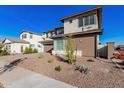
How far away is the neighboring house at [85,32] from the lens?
12.2 meters

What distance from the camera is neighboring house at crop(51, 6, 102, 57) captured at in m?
12.2

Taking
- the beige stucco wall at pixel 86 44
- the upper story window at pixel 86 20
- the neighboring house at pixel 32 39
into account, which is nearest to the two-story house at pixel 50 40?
the neighboring house at pixel 32 39

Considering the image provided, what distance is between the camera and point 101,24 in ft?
45.0

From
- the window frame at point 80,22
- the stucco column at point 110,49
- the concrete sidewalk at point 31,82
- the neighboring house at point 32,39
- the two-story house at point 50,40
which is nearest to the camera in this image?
the concrete sidewalk at point 31,82

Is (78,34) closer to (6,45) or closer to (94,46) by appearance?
(94,46)

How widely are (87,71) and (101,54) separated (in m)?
8.17

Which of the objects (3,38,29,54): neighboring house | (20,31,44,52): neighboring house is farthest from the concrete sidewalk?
(20,31,44,52): neighboring house

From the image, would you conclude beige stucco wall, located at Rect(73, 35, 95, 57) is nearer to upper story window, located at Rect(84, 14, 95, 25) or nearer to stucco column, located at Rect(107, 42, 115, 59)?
stucco column, located at Rect(107, 42, 115, 59)

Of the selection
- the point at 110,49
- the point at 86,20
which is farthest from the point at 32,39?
the point at 110,49

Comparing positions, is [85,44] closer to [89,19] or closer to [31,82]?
[89,19]

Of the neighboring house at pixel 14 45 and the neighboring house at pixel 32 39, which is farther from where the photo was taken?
the neighboring house at pixel 32 39

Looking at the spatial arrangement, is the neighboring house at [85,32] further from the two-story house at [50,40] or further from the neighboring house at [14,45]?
the neighboring house at [14,45]
